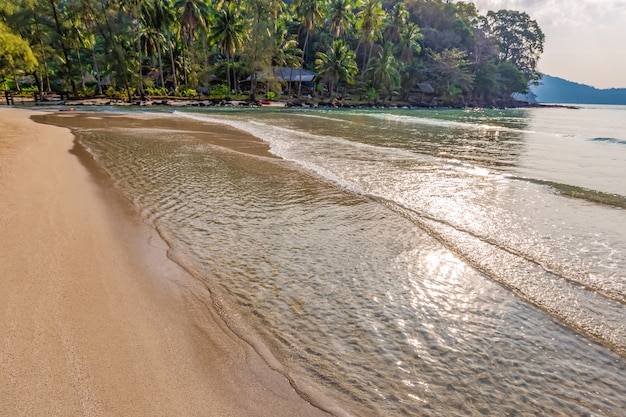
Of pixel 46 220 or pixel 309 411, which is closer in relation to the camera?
pixel 309 411

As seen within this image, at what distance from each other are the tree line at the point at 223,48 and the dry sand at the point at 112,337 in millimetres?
26736

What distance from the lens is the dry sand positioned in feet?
7.46

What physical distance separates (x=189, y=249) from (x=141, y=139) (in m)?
11.4

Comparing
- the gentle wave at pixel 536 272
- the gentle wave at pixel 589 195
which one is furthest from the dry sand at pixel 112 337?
the gentle wave at pixel 589 195

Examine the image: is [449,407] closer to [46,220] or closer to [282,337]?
[282,337]

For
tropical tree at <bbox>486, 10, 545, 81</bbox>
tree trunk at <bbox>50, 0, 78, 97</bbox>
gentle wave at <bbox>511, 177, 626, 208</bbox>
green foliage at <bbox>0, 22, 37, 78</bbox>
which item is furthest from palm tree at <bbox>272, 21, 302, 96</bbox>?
tropical tree at <bbox>486, 10, 545, 81</bbox>

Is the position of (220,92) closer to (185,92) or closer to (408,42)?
(185,92)

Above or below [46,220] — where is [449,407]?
below

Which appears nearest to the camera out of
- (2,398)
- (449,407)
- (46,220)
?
(2,398)

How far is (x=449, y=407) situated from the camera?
2412 mm

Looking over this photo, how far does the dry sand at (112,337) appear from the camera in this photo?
7.46 ft

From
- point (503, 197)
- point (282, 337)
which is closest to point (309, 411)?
point (282, 337)

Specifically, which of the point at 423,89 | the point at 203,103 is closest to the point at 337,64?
the point at 203,103

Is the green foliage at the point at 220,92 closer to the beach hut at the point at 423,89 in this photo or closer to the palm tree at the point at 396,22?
the palm tree at the point at 396,22
